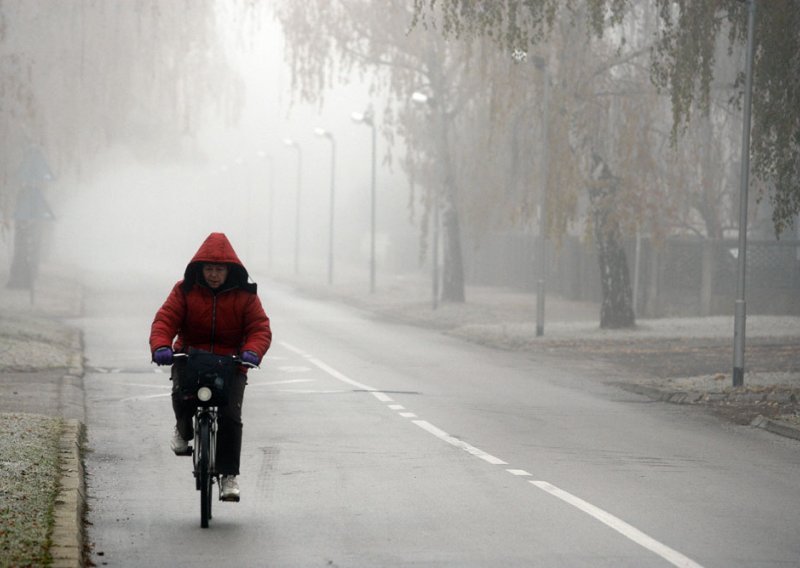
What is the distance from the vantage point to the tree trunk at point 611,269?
101ft

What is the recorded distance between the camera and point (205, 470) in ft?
30.1

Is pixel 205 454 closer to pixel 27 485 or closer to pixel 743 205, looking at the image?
pixel 27 485

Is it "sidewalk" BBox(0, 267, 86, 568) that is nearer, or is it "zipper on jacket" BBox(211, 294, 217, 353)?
"sidewalk" BBox(0, 267, 86, 568)

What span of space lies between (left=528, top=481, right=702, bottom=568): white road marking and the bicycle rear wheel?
246 cm

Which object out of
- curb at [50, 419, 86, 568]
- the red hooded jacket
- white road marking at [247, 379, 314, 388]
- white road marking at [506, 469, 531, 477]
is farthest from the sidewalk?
white road marking at [506, 469, 531, 477]

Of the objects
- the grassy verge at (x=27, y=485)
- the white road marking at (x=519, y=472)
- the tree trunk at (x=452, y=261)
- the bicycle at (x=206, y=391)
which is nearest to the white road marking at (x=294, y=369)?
the grassy verge at (x=27, y=485)

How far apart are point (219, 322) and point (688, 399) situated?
10730 millimetres

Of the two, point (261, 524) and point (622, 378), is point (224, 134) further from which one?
point (261, 524)

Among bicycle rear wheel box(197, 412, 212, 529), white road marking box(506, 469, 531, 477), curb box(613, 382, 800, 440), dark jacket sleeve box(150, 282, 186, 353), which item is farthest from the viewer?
curb box(613, 382, 800, 440)

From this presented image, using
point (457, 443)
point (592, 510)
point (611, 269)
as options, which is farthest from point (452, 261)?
point (592, 510)

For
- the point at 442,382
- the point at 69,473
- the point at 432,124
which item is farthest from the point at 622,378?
the point at 432,124

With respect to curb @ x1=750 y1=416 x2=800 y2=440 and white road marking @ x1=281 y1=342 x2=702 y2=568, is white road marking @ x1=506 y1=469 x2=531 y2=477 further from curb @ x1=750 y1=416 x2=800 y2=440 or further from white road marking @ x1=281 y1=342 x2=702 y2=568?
curb @ x1=750 y1=416 x2=800 y2=440

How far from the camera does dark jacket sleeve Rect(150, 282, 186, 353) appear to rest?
30.8ft

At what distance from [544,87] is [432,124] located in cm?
1314
